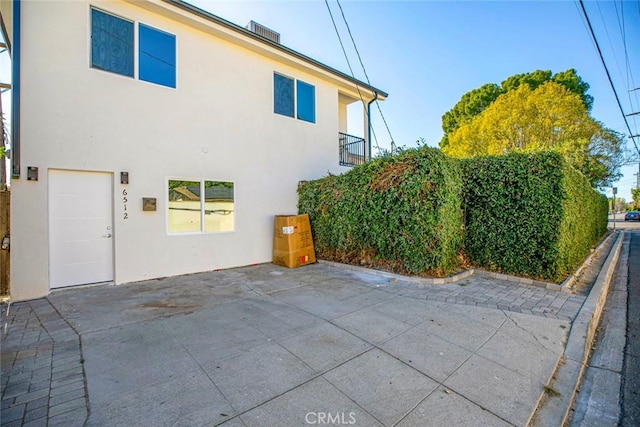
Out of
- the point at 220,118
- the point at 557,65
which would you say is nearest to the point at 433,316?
the point at 220,118

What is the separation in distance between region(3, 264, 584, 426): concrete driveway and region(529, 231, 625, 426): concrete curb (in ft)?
0.27

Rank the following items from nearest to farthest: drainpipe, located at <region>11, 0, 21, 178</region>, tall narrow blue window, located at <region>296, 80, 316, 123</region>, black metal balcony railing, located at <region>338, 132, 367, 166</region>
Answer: drainpipe, located at <region>11, 0, 21, 178</region> → tall narrow blue window, located at <region>296, 80, 316, 123</region> → black metal balcony railing, located at <region>338, 132, 367, 166</region>

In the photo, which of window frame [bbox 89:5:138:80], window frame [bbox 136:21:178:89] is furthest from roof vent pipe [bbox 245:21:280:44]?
window frame [bbox 89:5:138:80]

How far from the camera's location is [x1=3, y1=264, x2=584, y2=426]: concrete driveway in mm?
1987

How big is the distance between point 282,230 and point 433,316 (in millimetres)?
4256

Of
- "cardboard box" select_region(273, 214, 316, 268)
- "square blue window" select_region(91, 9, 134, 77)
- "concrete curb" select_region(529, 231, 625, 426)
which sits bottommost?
"concrete curb" select_region(529, 231, 625, 426)

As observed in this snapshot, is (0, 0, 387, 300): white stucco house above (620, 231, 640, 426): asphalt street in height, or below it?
above

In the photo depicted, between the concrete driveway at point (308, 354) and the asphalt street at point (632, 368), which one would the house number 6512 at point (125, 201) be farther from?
the asphalt street at point (632, 368)

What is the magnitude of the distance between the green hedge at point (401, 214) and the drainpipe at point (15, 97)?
578 centimetres

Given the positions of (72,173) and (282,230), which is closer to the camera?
(72,173)

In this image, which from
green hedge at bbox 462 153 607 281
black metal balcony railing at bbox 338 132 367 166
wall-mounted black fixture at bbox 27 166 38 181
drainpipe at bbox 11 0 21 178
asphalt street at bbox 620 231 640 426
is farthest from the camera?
black metal balcony railing at bbox 338 132 367 166

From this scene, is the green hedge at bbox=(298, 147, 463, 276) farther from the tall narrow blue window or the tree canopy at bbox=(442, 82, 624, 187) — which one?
the tree canopy at bbox=(442, 82, 624, 187)

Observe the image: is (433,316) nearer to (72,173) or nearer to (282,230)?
(282,230)

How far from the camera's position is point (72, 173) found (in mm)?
4984
